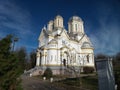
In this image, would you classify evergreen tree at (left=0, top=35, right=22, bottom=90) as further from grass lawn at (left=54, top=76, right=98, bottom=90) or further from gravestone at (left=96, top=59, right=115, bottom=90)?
grass lawn at (left=54, top=76, right=98, bottom=90)

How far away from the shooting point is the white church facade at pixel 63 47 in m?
40.1

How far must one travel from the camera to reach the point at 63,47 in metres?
40.6

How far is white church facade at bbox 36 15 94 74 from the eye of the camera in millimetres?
40094

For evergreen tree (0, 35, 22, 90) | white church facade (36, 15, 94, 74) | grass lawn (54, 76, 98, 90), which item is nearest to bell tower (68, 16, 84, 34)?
white church facade (36, 15, 94, 74)

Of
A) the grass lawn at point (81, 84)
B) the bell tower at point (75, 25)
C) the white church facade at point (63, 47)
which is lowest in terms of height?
the grass lawn at point (81, 84)

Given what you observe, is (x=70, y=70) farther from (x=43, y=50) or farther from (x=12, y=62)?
(x=12, y=62)

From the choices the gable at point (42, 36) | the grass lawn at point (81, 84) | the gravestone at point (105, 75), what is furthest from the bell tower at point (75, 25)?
the gravestone at point (105, 75)

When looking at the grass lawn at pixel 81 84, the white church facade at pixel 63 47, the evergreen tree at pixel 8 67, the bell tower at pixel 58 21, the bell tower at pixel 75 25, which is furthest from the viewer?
the bell tower at pixel 75 25

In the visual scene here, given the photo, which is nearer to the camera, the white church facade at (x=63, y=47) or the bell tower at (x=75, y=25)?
the white church facade at (x=63, y=47)

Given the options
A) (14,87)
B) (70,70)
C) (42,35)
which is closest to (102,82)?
(14,87)

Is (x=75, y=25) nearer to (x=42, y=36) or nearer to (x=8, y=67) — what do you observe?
(x=42, y=36)

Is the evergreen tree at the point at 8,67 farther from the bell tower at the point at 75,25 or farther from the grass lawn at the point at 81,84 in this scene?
the bell tower at the point at 75,25

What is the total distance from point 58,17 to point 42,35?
29.5ft

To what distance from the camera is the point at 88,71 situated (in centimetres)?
4012
